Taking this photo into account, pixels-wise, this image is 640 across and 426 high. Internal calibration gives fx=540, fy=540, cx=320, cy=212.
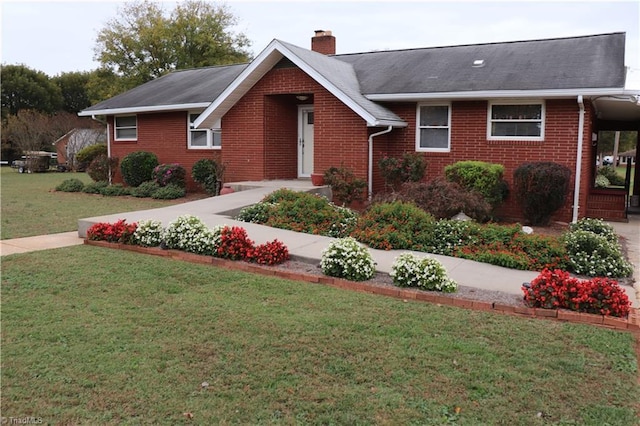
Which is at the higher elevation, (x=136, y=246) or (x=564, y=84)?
(x=564, y=84)

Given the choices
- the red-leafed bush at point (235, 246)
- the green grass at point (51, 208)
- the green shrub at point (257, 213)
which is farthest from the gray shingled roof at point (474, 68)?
the red-leafed bush at point (235, 246)

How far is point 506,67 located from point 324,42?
794 centimetres

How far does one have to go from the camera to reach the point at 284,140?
51.7 feet

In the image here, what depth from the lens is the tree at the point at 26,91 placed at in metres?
54.9

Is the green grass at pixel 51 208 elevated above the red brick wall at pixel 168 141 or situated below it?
below

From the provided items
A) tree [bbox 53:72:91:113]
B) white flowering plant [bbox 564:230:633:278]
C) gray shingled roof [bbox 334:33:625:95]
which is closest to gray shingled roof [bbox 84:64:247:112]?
gray shingled roof [bbox 334:33:625:95]

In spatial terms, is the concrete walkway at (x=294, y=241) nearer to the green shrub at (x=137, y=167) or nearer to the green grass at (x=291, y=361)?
the green grass at (x=291, y=361)

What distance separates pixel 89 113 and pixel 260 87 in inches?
355

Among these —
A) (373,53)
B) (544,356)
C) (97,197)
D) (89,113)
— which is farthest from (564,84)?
(89,113)

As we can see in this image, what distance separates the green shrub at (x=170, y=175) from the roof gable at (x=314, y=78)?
2.28m

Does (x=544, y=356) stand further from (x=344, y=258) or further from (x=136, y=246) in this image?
(x=136, y=246)

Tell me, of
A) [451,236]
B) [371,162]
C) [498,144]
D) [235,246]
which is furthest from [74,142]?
[451,236]

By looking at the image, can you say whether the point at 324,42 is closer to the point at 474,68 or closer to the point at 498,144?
the point at 474,68

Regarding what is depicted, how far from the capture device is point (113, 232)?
891 centimetres
